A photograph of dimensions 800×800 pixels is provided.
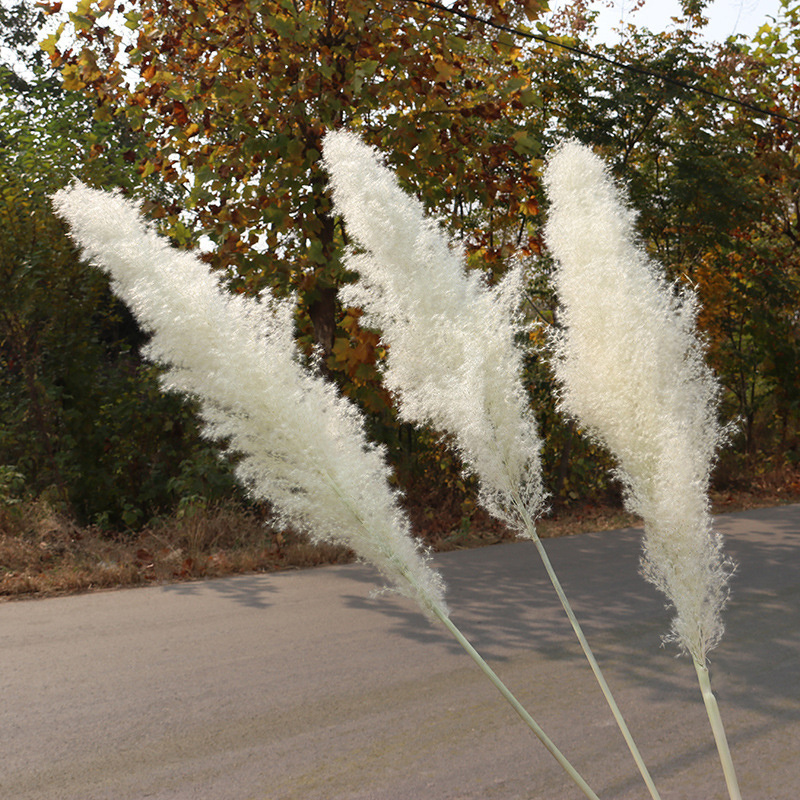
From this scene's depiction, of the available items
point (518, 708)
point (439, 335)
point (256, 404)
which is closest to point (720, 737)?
point (518, 708)

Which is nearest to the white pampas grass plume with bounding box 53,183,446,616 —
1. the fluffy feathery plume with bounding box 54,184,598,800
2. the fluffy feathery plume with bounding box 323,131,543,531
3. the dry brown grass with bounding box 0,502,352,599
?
the fluffy feathery plume with bounding box 54,184,598,800

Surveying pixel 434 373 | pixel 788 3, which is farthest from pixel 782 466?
pixel 434 373

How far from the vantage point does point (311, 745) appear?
12.1 feet

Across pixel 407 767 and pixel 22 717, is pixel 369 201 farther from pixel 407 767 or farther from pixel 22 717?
pixel 22 717

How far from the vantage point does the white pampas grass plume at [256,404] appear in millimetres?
1142

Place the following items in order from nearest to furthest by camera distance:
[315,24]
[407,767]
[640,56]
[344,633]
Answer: [407,767] < [344,633] < [315,24] < [640,56]

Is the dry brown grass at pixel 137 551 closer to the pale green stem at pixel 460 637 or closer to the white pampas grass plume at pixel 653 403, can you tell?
the pale green stem at pixel 460 637

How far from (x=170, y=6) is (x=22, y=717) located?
629cm

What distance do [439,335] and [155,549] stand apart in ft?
20.8

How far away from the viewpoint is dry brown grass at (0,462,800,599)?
6.22m

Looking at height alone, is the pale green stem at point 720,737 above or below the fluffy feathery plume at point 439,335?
below

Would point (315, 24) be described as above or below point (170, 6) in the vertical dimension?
below

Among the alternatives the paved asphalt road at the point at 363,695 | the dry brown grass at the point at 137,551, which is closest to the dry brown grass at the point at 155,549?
the dry brown grass at the point at 137,551

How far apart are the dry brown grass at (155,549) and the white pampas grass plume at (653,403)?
4.52m
